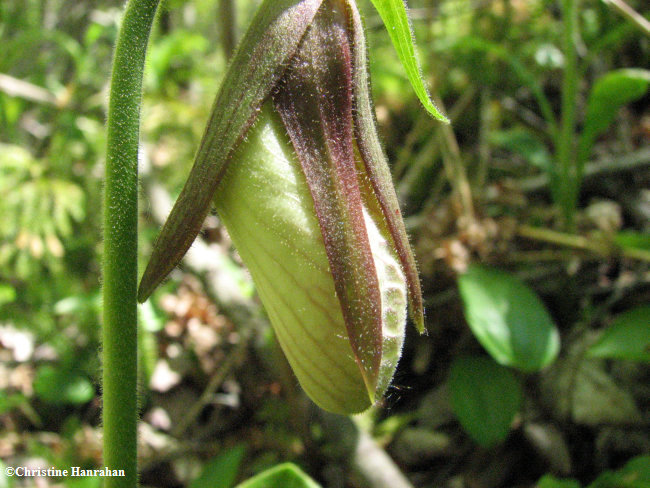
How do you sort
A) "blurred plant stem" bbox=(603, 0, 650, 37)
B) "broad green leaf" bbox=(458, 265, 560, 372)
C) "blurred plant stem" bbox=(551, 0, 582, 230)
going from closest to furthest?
"blurred plant stem" bbox=(603, 0, 650, 37) → "broad green leaf" bbox=(458, 265, 560, 372) → "blurred plant stem" bbox=(551, 0, 582, 230)

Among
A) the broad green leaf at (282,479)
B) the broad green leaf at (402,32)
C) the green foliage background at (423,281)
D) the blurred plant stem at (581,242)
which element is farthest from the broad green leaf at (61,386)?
the blurred plant stem at (581,242)

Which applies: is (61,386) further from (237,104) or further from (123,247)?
(237,104)

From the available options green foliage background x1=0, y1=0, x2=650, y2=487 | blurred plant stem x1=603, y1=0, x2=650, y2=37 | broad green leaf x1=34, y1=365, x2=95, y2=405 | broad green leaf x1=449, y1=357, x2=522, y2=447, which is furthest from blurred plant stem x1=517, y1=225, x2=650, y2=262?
broad green leaf x1=34, y1=365, x2=95, y2=405

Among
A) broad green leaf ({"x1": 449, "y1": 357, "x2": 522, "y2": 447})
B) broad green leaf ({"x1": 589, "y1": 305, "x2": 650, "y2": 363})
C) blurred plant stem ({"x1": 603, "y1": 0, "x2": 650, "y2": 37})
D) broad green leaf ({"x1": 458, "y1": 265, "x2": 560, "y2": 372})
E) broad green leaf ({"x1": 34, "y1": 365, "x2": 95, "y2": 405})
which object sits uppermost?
blurred plant stem ({"x1": 603, "y1": 0, "x2": 650, "y2": 37})

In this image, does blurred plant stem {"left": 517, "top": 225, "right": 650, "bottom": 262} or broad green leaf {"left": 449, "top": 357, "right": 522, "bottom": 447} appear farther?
blurred plant stem {"left": 517, "top": 225, "right": 650, "bottom": 262}

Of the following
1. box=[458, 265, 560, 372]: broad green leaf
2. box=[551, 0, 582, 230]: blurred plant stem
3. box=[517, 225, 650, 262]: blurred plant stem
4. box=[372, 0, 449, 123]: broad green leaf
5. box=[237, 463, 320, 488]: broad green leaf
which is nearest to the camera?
box=[372, 0, 449, 123]: broad green leaf

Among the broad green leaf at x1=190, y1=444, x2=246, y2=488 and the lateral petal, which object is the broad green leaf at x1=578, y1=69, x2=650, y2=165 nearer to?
the lateral petal

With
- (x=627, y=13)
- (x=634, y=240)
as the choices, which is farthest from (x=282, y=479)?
(x=627, y=13)
